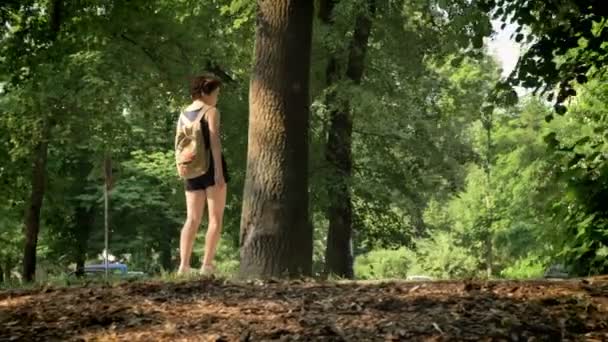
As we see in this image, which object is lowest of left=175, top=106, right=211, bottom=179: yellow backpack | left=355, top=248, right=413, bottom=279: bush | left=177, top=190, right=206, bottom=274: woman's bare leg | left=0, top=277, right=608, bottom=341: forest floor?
left=355, top=248, right=413, bottom=279: bush

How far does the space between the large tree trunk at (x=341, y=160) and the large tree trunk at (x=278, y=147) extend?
10321 millimetres

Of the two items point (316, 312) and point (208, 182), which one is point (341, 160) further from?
point (316, 312)

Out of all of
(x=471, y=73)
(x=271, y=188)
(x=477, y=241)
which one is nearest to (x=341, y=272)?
(x=271, y=188)

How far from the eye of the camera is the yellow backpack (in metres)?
7.28

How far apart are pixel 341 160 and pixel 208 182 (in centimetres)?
1206

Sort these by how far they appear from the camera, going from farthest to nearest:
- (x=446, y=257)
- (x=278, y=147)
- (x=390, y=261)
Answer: (x=390, y=261) → (x=446, y=257) → (x=278, y=147)

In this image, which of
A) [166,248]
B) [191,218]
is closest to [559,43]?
[191,218]

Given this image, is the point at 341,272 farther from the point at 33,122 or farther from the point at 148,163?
the point at 148,163

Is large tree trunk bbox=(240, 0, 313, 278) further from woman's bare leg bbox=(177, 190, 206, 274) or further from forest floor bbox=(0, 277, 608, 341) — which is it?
forest floor bbox=(0, 277, 608, 341)

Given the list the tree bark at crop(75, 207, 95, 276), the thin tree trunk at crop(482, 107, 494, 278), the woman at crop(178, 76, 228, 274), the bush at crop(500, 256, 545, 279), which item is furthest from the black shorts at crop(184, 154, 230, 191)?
the tree bark at crop(75, 207, 95, 276)

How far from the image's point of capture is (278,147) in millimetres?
6957

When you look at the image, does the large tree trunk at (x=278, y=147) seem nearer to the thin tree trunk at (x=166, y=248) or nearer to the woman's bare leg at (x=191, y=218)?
the woman's bare leg at (x=191, y=218)

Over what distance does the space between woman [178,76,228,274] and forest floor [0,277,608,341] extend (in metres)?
1.69

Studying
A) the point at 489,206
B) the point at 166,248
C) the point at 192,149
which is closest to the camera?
the point at 192,149
